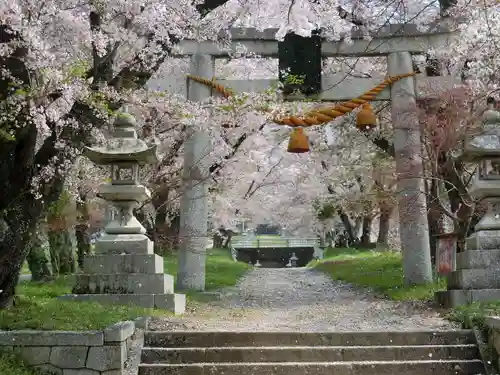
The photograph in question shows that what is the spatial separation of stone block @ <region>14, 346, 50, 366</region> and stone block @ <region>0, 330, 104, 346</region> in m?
0.04

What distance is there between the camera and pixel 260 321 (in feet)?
32.4

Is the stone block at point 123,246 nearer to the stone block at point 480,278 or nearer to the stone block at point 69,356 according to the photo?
the stone block at point 69,356

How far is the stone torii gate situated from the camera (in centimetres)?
1300

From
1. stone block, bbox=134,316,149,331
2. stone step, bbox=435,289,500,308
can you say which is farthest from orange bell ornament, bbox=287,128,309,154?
stone block, bbox=134,316,149,331

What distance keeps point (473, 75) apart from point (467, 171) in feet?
11.0

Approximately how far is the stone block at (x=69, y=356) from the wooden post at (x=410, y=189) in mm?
8360

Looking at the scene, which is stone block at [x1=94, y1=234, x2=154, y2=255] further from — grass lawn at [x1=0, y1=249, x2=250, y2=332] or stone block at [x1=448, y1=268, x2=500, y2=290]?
stone block at [x1=448, y1=268, x2=500, y2=290]

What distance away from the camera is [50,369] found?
255 inches

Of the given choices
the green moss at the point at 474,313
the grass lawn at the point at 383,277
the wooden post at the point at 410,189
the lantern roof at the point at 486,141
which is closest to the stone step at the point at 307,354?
the green moss at the point at 474,313

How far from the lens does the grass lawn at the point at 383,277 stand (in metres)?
12.0

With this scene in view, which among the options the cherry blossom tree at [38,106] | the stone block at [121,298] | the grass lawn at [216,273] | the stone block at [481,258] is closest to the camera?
the cherry blossom tree at [38,106]

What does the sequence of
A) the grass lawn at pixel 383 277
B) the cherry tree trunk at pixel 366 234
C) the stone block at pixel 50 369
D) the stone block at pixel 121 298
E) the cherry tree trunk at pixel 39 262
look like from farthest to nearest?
1. the cherry tree trunk at pixel 366 234
2. the cherry tree trunk at pixel 39 262
3. the grass lawn at pixel 383 277
4. the stone block at pixel 121 298
5. the stone block at pixel 50 369

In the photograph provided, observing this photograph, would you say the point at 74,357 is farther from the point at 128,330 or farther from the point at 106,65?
the point at 106,65

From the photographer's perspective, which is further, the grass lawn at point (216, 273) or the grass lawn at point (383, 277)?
the grass lawn at point (216, 273)
